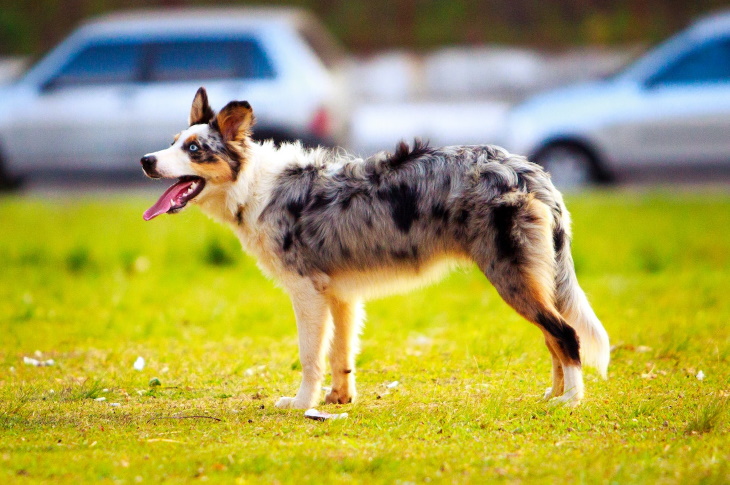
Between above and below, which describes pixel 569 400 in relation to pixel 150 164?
below

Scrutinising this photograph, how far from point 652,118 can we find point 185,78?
21.3 feet

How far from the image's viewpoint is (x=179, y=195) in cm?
545

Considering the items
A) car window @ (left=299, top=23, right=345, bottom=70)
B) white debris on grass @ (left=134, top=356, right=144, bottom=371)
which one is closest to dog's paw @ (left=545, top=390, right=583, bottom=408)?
white debris on grass @ (left=134, top=356, right=144, bottom=371)

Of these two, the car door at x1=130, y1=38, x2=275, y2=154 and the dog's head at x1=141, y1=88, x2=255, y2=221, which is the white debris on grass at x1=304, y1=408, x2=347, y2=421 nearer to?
the dog's head at x1=141, y1=88, x2=255, y2=221

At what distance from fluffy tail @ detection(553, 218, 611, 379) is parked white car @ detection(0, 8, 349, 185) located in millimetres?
8318

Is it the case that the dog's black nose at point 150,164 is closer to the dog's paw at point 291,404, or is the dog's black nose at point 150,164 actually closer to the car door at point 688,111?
the dog's paw at point 291,404

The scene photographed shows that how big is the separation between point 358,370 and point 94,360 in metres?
1.77

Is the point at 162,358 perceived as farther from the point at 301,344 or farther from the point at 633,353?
the point at 633,353

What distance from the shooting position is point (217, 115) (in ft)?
17.9

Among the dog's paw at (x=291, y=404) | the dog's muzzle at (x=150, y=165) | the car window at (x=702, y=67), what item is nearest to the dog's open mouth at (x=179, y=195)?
the dog's muzzle at (x=150, y=165)

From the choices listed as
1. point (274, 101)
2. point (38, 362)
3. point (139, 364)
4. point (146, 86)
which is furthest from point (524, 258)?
point (146, 86)

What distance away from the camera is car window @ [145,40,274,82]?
13.6 metres

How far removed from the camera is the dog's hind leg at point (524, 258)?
16.3 feet

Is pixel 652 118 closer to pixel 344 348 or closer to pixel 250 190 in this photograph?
pixel 344 348
